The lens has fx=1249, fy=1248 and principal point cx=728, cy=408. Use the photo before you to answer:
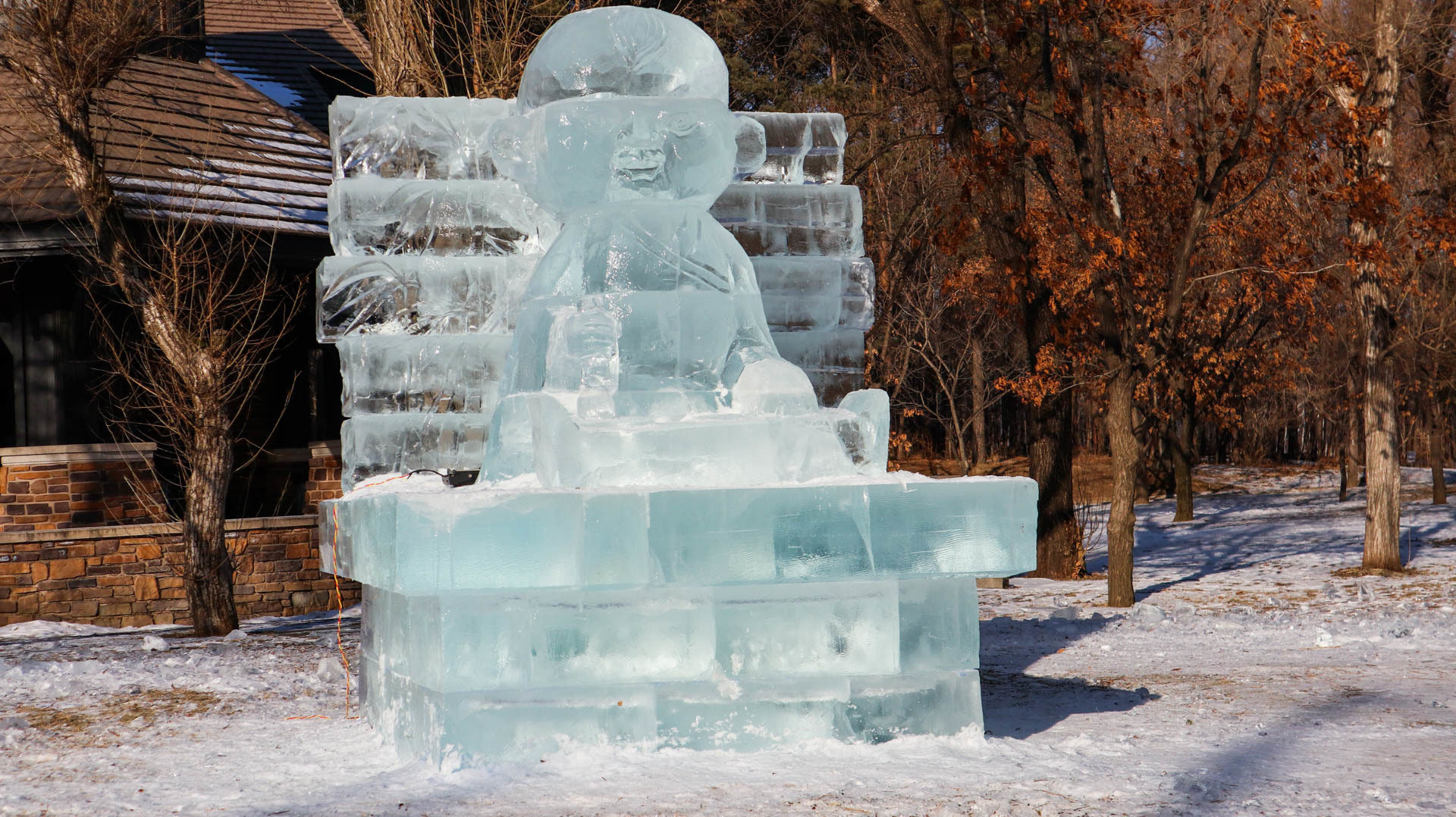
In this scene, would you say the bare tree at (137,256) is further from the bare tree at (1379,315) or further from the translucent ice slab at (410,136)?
the bare tree at (1379,315)

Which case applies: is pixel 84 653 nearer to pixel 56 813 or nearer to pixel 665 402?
pixel 56 813

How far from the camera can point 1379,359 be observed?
12.2m

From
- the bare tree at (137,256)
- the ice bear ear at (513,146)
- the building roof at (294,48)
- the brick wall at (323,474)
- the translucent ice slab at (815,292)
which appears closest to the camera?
the ice bear ear at (513,146)

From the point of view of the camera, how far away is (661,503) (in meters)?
3.83

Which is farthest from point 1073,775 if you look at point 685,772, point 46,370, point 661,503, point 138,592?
point 46,370

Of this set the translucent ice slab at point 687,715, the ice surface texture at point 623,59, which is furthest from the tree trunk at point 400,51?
the translucent ice slab at point 687,715

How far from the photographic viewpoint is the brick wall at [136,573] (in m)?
11.2

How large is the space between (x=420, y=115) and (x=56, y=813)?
294 centimetres

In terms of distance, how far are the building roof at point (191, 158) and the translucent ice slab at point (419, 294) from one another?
5.89m

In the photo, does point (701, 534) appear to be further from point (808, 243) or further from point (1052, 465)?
point (1052, 465)

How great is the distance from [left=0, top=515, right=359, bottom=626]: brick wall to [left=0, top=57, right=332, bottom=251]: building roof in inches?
107

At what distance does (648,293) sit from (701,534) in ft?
3.50

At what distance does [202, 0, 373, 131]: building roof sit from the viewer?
16.4m

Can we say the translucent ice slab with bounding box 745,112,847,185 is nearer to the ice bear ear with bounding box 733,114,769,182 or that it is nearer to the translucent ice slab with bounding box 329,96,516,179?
the ice bear ear with bounding box 733,114,769,182
